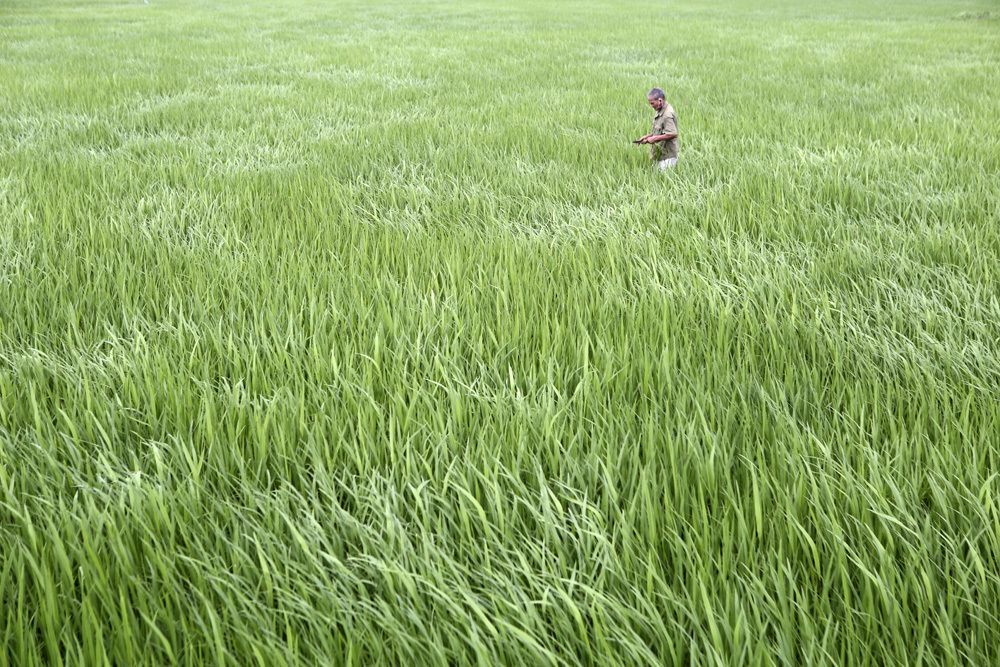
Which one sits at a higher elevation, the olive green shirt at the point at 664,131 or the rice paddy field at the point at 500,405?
the olive green shirt at the point at 664,131

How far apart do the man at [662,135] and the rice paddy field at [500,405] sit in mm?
101

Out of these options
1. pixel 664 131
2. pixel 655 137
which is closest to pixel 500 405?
pixel 655 137

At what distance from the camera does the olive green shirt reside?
3.19 m

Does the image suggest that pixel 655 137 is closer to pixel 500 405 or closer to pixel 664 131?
pixel 664 131

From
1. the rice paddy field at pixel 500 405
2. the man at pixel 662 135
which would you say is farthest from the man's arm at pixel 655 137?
the rice paddy field at pixel 500 405

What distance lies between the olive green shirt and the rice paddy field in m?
0.08

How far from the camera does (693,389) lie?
4.35 feet

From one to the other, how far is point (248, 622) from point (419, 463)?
37 cm

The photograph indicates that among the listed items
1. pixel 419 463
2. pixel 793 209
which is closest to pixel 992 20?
pixel 793 209

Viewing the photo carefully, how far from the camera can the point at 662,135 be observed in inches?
124

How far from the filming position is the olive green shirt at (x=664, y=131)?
3.19 meters

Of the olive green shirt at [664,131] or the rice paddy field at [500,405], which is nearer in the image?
the rice paddy field at [500,405]

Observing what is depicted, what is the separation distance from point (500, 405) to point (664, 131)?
7.99 ft

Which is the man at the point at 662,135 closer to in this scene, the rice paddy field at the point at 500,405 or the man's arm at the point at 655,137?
the man's arm at the point at 655,137
